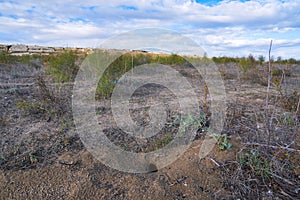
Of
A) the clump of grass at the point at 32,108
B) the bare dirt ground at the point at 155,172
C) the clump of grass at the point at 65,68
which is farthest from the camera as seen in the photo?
the clump of grass at the point at 65,68

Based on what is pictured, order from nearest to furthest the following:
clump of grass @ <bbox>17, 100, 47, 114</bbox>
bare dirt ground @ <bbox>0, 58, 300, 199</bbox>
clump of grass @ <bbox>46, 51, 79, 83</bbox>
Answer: bare dirt ground @ <bbox>0, 58, 300, 199</bbox>
clump of grass @ <bbox>17, 100, 47, 114</bbox>
clump of grass @ <bbox>46, 51, 79, 83</bbox>

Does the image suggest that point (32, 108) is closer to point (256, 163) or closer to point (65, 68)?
point (256, 163)

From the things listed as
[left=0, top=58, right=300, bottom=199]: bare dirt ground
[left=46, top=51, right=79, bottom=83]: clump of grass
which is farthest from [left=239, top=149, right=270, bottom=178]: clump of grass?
[left=46, top=51, right=79, bottom=83]: clump of grass

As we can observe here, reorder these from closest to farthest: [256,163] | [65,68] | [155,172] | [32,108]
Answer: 1. [256,163]
2. [155,172]
3. [32,108]
4. [65,68]

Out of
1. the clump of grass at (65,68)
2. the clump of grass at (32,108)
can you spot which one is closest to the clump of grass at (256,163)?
the clump of grass at (32,108)

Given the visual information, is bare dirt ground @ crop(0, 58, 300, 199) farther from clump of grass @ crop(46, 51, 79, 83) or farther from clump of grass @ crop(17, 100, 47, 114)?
clump of grass @ crop(46, 51, 79, 83)

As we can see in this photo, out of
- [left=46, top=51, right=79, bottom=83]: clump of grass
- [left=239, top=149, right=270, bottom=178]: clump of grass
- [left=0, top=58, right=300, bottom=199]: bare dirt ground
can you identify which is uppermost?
[left=46, top=51, right=79, bottom=83]: clump of grass

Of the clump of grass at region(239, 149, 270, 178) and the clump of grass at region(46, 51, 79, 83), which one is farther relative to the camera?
the clump of grass at region(46, 51, 79, 83)

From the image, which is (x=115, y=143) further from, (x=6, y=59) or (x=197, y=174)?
(x=6, y=59)

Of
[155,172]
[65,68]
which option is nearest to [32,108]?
[155,172]

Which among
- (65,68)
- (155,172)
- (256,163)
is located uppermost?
(65,68)

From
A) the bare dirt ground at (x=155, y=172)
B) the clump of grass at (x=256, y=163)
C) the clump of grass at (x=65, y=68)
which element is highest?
the clump of grass at (x=65, y=68)

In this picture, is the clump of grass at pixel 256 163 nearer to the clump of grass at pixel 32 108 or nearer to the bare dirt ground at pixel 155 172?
the bare dirt ground at pixel 155 172

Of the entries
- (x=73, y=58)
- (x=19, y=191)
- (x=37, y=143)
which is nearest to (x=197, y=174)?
(x=19, y=191)
